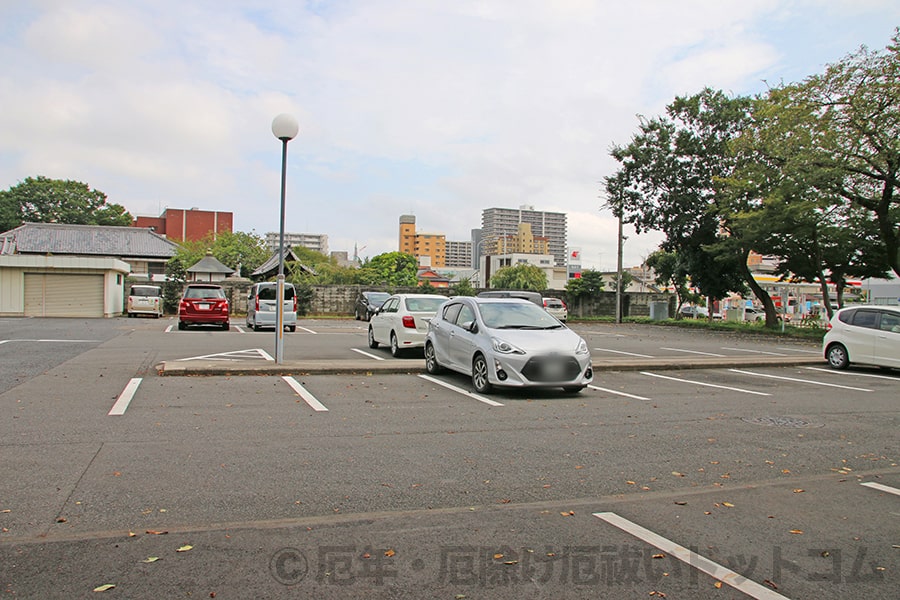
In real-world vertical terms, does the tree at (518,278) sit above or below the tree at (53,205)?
below

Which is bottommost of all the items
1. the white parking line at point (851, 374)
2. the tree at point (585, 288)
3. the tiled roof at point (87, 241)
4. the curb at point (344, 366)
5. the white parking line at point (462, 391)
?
the white parking line at point (462, 391)

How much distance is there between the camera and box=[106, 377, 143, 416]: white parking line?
8500 millimetres

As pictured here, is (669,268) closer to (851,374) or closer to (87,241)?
(851,374)

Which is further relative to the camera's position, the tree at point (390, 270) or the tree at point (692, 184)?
the tree at point (390, 270)

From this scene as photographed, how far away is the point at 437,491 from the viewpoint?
17.9 feet

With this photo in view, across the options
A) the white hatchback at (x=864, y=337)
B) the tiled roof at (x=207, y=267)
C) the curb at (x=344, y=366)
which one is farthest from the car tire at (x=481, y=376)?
the tiled roof at (x=207, y=267)

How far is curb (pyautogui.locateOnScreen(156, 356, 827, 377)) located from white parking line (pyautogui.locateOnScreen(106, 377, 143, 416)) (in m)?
0.92

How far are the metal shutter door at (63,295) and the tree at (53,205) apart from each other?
157 feet

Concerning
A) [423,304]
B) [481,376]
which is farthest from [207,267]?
[481,376]

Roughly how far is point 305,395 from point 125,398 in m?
2.45

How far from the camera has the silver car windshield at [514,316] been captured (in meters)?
→ 11.3

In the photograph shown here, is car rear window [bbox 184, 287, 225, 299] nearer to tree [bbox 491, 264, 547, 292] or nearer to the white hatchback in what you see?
the white hatchback

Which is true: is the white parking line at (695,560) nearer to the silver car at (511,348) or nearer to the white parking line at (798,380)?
the silver car at (511,348)

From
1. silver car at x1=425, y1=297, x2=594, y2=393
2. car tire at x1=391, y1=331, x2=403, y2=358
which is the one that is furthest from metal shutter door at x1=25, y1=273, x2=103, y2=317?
silver car at x1=425, y1=297, x2=594, y2=393
